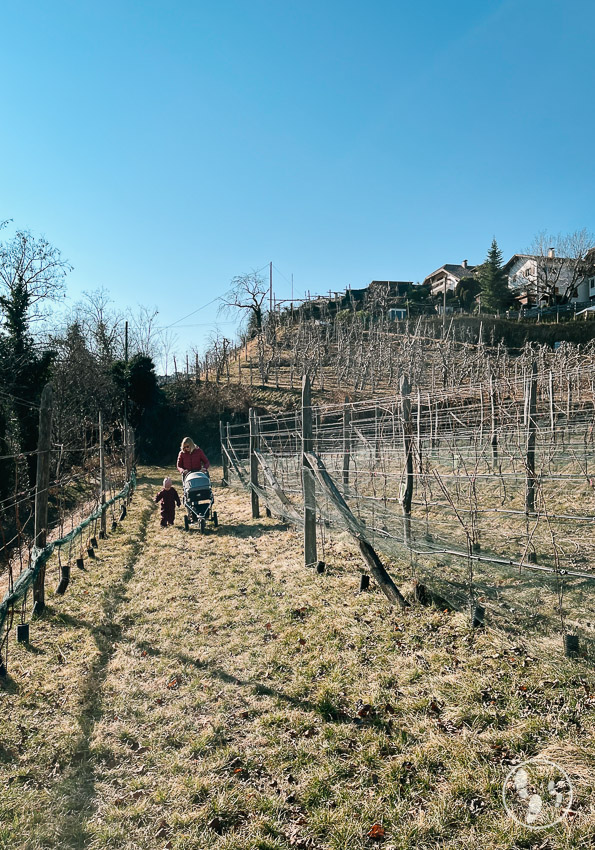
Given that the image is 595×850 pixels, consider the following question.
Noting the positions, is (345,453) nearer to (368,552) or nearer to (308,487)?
(308,487)

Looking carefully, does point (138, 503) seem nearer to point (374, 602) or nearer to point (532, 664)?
point (374, 602)

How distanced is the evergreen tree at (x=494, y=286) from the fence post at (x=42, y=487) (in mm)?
48443

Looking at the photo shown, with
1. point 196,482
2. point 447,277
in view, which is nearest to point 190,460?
point 196,482

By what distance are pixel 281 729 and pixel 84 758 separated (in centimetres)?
120

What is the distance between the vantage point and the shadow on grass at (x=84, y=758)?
2520mm

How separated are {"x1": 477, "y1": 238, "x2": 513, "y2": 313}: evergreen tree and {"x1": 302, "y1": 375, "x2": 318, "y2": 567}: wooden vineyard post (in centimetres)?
4656

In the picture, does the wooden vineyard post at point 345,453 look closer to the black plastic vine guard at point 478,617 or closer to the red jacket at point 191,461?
the black plastic vine guard at point 478,617

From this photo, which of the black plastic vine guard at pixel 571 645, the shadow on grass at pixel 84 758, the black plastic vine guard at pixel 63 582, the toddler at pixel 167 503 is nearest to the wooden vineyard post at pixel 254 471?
the toddler at pixel 167 503

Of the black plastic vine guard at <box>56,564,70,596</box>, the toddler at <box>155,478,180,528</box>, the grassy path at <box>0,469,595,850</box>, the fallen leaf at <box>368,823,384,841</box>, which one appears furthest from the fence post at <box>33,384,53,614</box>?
the fallen leaf at <box>368,823,384,841</box>

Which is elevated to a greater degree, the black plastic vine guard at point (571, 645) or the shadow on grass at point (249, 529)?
the black plastic vine guard at point (571, 645)

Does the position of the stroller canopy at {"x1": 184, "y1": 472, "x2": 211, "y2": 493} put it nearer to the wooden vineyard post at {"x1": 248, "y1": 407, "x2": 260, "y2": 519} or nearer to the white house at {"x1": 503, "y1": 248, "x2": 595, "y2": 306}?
the wooden vineyard post at {"x1": 248, "y1": 407, "x2": 260, "y2": 519}

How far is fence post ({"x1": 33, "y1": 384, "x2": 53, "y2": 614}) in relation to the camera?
5.30 m

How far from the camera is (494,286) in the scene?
47938 millimetres

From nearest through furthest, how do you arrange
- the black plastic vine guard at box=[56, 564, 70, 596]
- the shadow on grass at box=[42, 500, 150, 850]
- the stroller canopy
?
the shadow on grass at box=[42, 500, 150, 850]
the black plastic vine guard at box=[56, 564, 70, 596]
the stroller canopy
